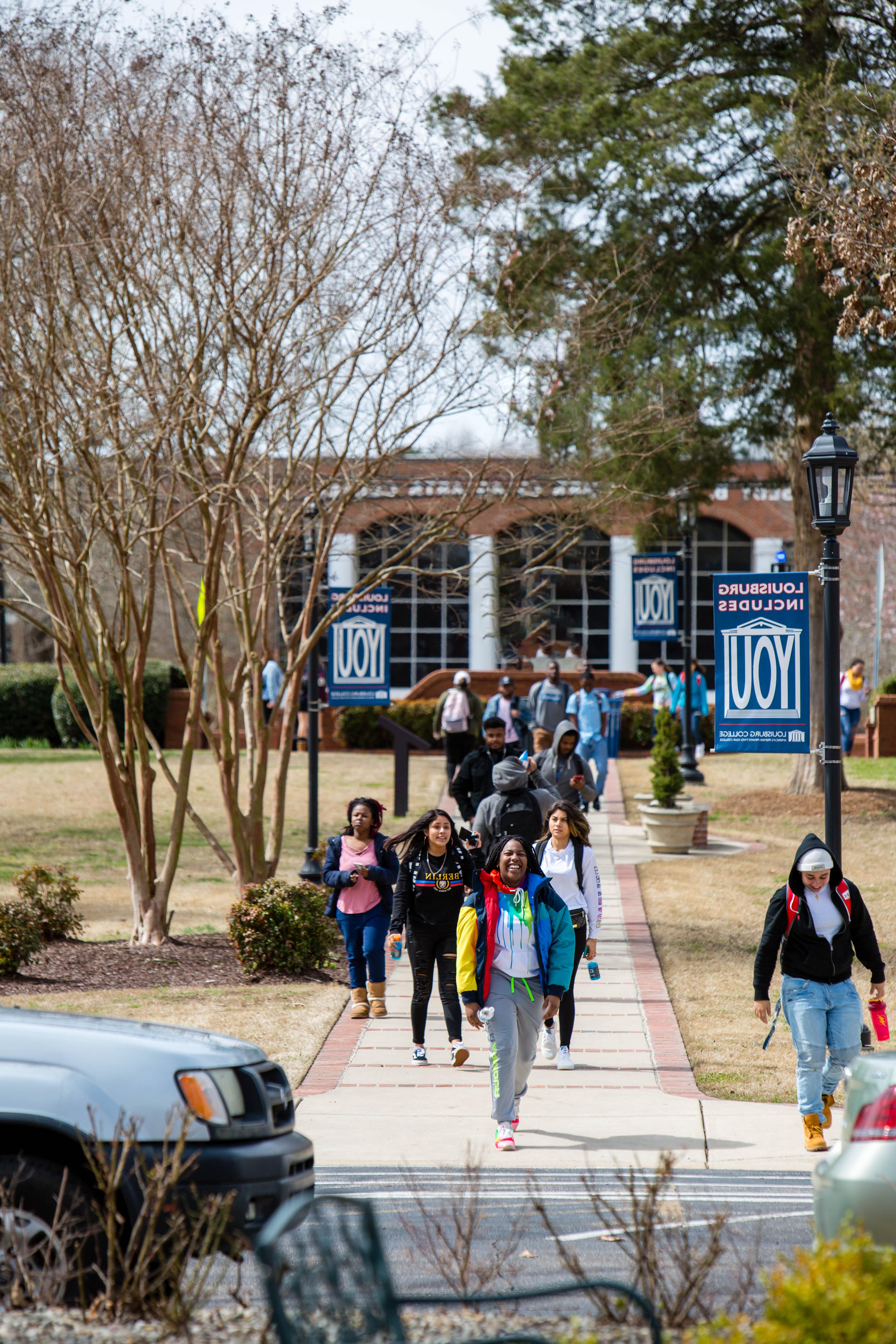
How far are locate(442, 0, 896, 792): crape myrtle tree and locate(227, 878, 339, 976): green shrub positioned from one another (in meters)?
7.86

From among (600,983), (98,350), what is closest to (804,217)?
(98,350)

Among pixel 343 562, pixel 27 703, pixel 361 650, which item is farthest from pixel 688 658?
pixel 27 703

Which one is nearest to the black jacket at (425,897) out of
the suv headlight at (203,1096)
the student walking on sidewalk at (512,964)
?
the student walking on sidewalk at (512,964)

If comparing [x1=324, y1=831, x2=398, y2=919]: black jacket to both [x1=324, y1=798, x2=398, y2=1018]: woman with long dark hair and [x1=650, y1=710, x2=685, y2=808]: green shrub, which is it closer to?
[x1=324, y1=798, x2=398, y2=1018]: woman with long dark hair

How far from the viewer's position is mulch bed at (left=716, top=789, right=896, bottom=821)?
1994cm

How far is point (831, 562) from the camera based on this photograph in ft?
31.2

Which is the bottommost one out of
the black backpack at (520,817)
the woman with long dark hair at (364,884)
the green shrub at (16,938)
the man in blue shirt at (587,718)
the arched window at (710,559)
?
the green shrub at (16,938)

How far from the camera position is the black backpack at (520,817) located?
10.5 metres

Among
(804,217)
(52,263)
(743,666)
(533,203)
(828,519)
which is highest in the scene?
(533,203)

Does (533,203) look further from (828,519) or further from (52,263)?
(828,519)

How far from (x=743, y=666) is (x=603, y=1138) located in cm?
459

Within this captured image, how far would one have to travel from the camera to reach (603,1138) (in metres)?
7.61

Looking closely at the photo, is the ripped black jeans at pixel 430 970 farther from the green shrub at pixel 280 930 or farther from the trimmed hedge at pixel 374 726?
the trimmed hedge at pixel 374 726

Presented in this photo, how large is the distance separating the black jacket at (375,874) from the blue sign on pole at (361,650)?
18.7 feet
